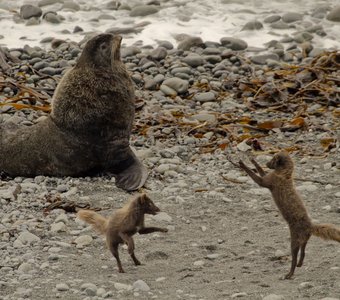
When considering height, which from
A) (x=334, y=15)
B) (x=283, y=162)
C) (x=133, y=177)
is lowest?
(x=334, y=15)

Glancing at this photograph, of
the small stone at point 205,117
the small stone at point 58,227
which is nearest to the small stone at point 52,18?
the small stone at point 205,117

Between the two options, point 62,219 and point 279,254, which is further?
point 62,219

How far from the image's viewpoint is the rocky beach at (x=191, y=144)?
6.05m

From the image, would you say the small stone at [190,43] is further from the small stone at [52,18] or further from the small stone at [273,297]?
the small stone at [273,297]

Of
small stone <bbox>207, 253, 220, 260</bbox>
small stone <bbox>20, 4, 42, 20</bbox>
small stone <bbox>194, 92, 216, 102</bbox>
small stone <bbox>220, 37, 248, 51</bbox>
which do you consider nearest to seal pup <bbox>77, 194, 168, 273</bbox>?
small stone <bbox>207, 253, 220, 260</bbox>

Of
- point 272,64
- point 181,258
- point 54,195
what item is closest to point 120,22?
point 272,64

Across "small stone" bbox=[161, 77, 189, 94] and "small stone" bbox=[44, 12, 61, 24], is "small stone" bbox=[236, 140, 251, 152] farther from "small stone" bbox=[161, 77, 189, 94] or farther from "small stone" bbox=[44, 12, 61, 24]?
"small stone" bbox=[44, 12, 61, 24]

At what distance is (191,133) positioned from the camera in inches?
393

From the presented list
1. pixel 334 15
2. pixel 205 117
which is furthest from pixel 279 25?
pixel 205 117

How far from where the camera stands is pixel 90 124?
29.0ft

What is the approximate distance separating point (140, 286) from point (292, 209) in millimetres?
1064

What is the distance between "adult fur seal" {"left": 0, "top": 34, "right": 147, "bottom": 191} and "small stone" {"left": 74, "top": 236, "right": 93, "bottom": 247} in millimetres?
1825

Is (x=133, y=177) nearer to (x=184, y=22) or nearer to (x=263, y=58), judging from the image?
(x=263, y=58)

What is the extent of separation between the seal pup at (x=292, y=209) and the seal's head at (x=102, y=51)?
3245mm
